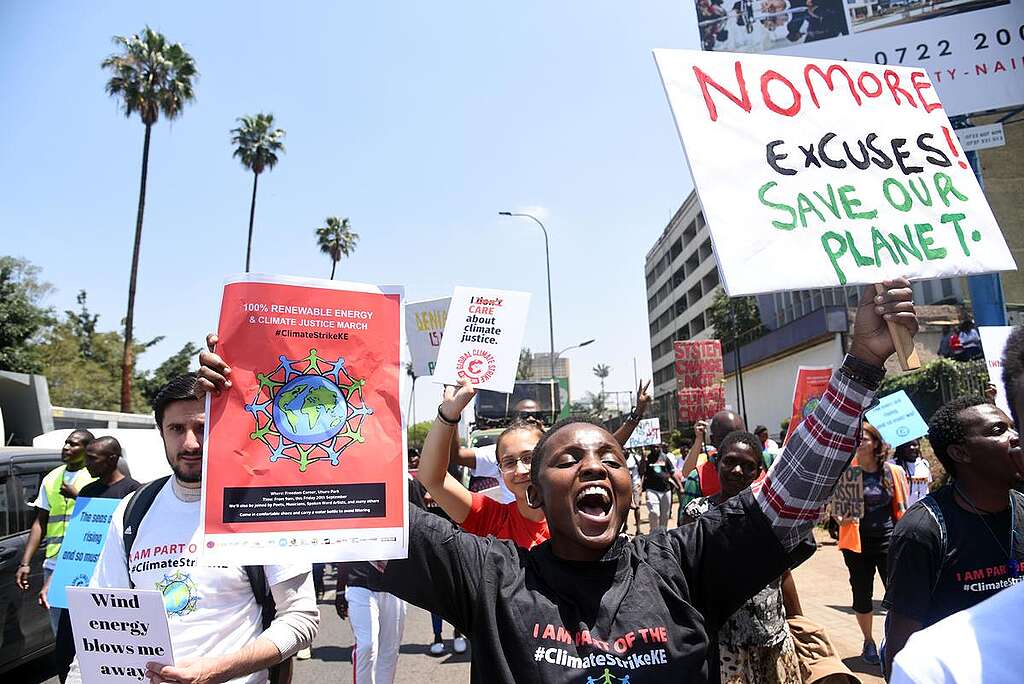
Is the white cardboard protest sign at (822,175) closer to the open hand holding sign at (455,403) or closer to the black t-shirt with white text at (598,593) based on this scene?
the black t-shirt with white text at (598,593)

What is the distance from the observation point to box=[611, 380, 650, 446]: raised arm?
15.9ft

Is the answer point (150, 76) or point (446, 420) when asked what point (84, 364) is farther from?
point (446, 420)

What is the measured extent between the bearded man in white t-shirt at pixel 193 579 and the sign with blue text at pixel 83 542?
5.50 ft

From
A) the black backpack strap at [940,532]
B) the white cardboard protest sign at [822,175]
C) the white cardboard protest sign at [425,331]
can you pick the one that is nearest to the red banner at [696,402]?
the white cardboard protest sign at [425,331]

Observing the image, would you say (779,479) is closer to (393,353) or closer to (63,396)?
(393,353)

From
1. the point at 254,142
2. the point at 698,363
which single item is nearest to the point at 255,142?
the point at 254,142

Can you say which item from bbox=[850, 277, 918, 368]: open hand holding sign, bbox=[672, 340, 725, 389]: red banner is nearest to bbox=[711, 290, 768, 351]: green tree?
bbox=[672, 340, 725, 389]: red banner

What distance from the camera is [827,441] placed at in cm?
190

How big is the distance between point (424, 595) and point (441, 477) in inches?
36.9

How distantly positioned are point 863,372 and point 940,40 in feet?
26.1

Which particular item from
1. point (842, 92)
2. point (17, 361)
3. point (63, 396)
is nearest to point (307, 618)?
point (842, 92)

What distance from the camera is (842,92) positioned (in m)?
2.74

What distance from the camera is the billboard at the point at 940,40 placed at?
7.93 metres

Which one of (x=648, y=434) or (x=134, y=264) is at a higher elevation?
(x=134, y=264)
